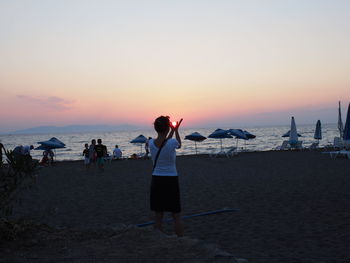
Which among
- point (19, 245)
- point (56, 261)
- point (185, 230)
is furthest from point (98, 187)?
point (56, 261)

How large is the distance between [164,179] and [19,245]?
1.93 m

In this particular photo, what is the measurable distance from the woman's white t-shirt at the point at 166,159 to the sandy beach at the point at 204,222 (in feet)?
2.62

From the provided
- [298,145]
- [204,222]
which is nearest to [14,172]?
[204,222]

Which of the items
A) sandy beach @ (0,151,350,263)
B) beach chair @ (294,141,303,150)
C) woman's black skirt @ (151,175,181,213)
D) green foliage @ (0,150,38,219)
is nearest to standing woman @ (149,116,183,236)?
woman's black skirt @ (151,175,181,213)

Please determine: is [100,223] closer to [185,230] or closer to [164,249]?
[185,230]

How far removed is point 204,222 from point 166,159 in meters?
2.35

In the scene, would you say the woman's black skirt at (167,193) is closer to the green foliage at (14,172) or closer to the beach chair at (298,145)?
the green foliage at (14,172)

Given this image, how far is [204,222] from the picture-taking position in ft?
20.3

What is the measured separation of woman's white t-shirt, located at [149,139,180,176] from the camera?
4246mm

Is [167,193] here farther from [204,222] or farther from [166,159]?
[204,222]

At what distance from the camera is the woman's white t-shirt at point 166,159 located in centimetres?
425

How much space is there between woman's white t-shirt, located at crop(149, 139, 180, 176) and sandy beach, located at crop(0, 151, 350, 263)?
2.62 ft

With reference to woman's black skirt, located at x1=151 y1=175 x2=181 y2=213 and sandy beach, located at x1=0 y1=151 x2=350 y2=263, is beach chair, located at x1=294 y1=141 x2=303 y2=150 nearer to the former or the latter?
sandy beach, located at x1=0 y1=151 x2=350 y2=263

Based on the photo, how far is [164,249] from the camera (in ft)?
12.9
